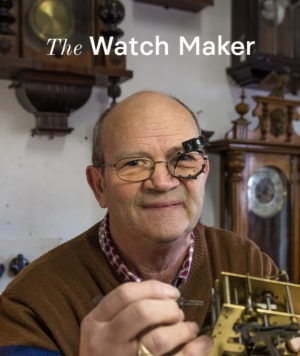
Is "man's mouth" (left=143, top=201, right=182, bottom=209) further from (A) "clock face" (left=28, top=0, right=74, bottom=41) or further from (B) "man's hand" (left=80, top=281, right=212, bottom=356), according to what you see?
(A) "clock face" (left=28, top=0, right=74, bottom=41)

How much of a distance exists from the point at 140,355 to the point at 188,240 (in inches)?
18.2

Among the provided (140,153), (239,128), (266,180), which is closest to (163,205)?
(140,153)

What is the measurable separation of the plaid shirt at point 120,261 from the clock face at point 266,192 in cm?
125

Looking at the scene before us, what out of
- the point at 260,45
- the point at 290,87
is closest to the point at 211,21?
the point at 260,45

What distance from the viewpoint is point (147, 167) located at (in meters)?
0.96

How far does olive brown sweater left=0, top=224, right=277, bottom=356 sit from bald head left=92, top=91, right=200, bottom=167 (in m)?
0.24

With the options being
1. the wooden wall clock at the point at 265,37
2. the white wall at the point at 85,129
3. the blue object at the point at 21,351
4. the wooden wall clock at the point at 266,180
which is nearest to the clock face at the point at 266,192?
the wooden wall clock at the point at 266,180

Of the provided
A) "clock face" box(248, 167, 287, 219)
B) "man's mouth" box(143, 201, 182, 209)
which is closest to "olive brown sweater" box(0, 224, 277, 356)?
"man's mouth" box(143, 201, 182, 209)

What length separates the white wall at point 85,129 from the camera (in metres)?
2.00

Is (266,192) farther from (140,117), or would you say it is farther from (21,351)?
(21,351)

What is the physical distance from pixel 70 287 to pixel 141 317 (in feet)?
1.42

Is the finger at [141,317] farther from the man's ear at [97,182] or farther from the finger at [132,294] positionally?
the man's ear at [97,182]

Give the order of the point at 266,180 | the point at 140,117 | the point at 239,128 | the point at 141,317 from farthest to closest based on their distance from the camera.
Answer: the point at 266,180
the point at 239,128
the point at 140,117
the point at 141,317

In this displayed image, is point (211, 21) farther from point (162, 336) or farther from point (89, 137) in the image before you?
point (162, 336)
